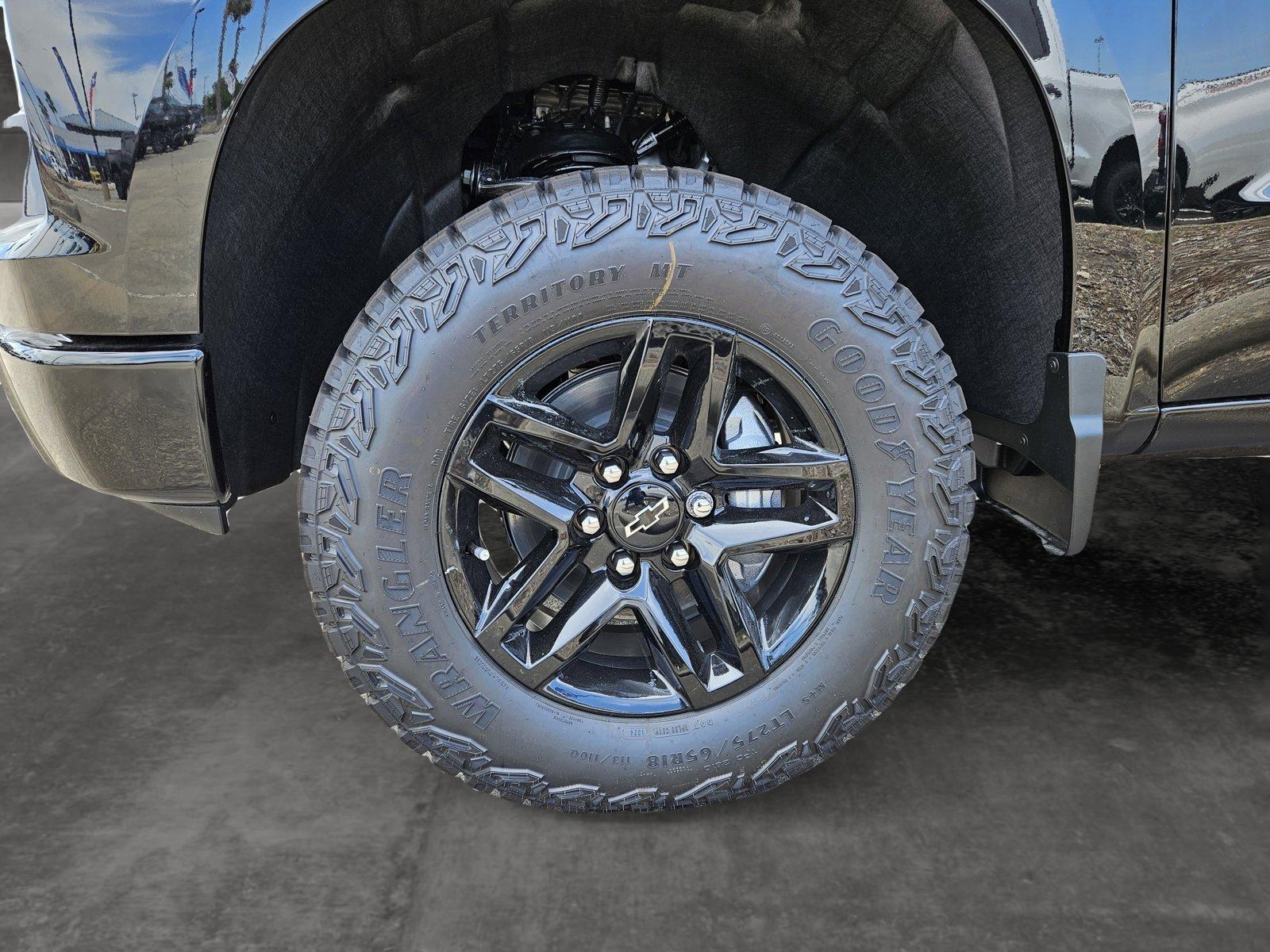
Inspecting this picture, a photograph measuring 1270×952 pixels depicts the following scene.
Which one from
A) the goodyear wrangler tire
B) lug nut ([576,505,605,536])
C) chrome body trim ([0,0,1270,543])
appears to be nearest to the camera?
chrome body trim ([0,0,1270,543])

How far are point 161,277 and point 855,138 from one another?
3.78 feet

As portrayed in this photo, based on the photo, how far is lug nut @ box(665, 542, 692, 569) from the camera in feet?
5.62

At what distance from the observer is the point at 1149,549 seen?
2729 millimetres

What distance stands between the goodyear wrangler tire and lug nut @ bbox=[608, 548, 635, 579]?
1 cm

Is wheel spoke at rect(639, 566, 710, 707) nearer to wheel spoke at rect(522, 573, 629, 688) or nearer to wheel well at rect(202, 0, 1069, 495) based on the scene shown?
wheel spoke at rect(522, 573, 629, 688)

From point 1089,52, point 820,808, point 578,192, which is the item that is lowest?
point 820,808

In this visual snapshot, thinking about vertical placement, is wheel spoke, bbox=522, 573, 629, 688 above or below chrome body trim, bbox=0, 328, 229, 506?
below

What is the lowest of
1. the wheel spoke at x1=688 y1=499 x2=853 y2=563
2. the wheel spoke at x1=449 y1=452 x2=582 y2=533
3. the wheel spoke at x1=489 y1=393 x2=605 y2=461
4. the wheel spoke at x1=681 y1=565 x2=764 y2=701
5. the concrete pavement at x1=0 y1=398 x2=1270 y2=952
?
the concrete pavement at x1=0 y1=398 x2=1270 y2=952

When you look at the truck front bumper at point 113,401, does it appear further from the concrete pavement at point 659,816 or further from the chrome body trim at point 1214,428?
the chrome body trim at point 1214,428

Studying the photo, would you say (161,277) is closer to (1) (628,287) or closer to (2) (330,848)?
(1) (628,287)

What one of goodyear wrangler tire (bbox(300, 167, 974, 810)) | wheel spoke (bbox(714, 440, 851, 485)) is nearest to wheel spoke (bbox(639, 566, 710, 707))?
goodyear wrangler tire (bbox(300, 167, 974, 810))

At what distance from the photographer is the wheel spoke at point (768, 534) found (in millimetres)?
1702

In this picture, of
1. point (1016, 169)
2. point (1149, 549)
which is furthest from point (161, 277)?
point (1149, 549)

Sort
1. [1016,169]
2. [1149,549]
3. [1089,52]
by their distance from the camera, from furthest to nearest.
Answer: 1. [1149,549]
2. [1016,169]
3. [1089,52]
